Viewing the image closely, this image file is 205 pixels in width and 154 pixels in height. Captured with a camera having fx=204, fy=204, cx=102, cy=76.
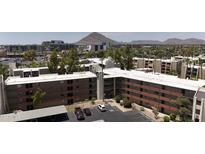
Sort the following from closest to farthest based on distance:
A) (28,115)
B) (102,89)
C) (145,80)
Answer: (28,115) → (145,80) → (102,89)

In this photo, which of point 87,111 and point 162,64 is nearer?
point 87,111

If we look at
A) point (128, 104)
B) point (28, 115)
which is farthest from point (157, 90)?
point (28, 115)

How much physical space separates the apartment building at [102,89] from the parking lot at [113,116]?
3.65 m

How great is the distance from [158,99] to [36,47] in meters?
117

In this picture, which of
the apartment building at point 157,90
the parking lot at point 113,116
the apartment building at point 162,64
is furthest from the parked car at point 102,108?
the apartment building at point 162,64

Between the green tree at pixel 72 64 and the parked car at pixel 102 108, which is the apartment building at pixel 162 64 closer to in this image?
the green tree at pixel 72 64

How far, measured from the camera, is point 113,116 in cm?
2638

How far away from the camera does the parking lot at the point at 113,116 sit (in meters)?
25.0

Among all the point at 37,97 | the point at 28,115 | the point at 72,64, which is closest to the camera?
the point at 28,115

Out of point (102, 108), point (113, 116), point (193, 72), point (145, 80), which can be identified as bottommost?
point (113, 116)

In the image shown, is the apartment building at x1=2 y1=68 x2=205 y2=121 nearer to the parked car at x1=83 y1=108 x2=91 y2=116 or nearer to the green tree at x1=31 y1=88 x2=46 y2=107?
the green tree at x1=31 y1=88 x2=46 y2=107

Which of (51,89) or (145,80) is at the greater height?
(145,80)

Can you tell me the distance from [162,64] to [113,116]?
33.5 m

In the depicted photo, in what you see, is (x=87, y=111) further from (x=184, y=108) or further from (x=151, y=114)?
(x=184, y=108)
